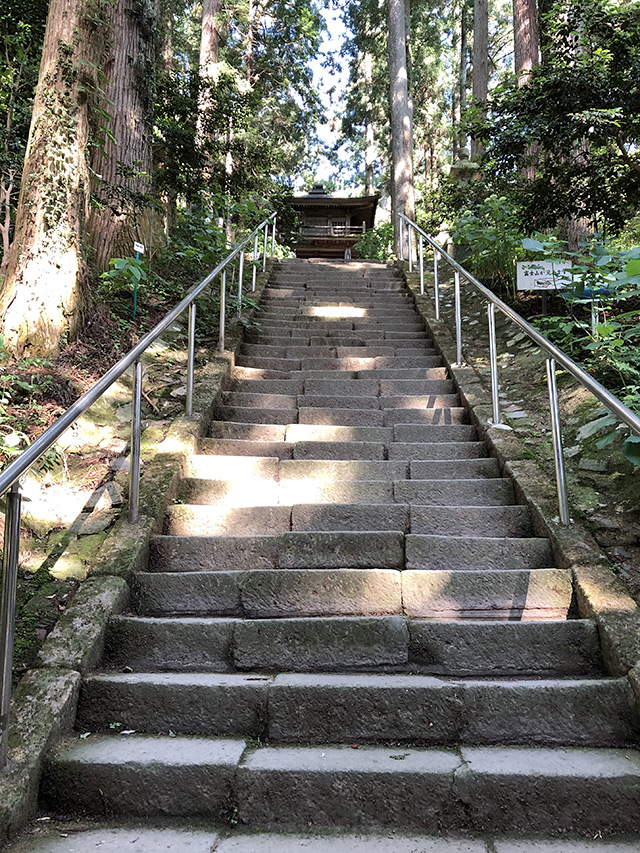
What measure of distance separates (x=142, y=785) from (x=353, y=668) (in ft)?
2.52

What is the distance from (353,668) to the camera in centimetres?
208

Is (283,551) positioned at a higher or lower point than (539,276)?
lower

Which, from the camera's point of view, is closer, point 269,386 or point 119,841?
point 119,841

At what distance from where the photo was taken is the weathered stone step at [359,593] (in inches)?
91.4

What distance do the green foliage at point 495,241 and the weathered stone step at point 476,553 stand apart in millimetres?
3668

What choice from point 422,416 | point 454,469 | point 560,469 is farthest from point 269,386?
point 560,469

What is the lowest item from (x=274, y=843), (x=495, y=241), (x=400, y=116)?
(x=274, y=843)

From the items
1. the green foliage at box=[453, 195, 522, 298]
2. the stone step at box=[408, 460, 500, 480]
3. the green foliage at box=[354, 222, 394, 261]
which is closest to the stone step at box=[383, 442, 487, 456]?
the stone step at box=[408, 460, 500, 480]

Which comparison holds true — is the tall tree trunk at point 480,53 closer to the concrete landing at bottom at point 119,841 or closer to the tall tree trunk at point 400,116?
the tall tree trunk at point 400,116

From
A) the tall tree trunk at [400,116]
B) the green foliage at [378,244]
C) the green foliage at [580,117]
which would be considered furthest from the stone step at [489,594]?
the green foliage at [378,244]

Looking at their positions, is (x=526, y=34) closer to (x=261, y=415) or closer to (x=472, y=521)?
(x=261, y=415)

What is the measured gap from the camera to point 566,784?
1575 millimetres

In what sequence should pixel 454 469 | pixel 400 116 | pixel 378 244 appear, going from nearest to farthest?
pixel 454 469
pixel 400 116
pixel 378 244

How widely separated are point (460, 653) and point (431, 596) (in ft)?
0.95
